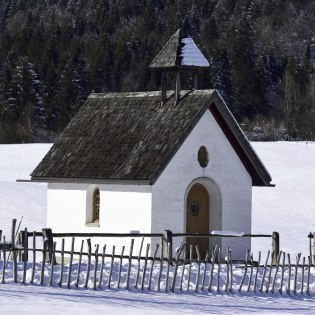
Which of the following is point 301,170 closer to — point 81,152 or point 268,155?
Answer: point 268,155

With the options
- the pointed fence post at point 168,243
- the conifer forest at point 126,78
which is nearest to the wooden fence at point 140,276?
the pointed fence post at point 168,243

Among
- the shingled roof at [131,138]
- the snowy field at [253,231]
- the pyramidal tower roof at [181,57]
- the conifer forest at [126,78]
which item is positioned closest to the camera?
the snowy field at [253,231]

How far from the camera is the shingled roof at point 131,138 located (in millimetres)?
27734

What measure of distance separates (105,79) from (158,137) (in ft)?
420

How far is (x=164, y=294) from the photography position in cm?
2098

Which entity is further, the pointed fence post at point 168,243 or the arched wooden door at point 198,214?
the arched wooden door at point 198,214

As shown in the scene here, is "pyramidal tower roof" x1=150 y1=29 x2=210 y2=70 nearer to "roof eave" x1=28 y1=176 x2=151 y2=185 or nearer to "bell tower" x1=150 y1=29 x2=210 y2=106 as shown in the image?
"bell tower" x1=150 y1=29 x2=210 y2=106

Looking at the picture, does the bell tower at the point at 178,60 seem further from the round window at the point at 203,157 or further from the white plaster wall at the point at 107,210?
the white plaster wall at the point at 107,210

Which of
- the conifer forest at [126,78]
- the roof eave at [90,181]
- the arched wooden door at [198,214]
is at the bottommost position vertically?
the arched wooden door at [198,214]

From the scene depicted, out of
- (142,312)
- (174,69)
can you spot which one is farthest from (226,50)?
(142,312)

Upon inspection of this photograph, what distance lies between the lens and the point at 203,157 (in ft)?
94.1

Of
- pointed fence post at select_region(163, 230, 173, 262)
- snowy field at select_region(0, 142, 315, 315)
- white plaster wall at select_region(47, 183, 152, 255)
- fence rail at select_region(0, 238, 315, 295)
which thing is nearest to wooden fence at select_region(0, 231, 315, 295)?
fence rail at select_region(0, 238, 315, 295)

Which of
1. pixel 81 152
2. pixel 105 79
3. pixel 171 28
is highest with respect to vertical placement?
pixel 171 28

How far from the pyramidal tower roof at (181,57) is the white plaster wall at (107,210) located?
3834 millimetres
